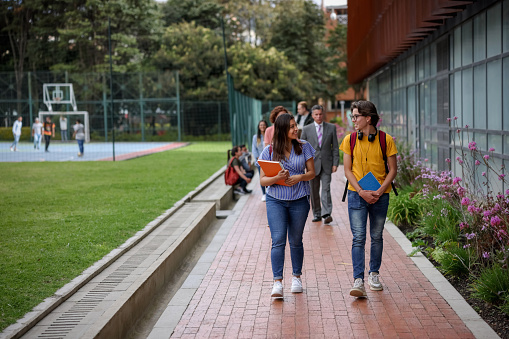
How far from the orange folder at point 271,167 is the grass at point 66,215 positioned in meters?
2.35

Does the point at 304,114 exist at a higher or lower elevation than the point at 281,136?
higher

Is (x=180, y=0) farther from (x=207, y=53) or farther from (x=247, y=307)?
(x=247, y=307)

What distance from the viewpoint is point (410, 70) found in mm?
18094

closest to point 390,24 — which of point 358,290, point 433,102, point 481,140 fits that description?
point 433,102

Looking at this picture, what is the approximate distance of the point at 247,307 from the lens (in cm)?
617

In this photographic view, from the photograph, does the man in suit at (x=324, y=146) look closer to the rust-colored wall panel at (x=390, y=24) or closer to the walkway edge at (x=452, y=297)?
the walkway edge at (x=452, y=297)

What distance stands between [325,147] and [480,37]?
3.11 meters

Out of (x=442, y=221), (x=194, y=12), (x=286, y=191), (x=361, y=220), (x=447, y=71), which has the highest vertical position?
(x=194, y=12)

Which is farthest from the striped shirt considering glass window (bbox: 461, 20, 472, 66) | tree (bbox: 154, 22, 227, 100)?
tree (bbox: 154, 22, 227, 100)

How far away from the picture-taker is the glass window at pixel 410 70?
17.6 metres

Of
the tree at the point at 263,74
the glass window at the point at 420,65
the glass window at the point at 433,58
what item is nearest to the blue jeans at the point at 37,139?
the tree at the point at 263,74

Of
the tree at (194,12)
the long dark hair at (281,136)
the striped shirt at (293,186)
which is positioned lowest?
the striped shirt at (293,186)

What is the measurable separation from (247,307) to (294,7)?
52.6 metres

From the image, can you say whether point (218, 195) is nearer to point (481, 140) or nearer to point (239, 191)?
point (239, 191)
